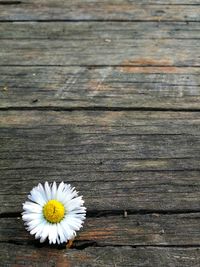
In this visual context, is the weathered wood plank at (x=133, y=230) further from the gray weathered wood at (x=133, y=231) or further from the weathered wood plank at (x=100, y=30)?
the weathered wood plank at (x=100, y=30)

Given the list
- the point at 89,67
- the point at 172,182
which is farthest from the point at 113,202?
the point at 89,67

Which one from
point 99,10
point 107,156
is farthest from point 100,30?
point 107,156

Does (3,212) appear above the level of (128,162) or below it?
below

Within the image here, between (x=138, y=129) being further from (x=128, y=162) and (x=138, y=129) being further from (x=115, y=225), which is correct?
(x=115, y=225)

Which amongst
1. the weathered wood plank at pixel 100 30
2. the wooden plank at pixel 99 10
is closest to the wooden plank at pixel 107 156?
the weathered wood plank at pixel 100 30

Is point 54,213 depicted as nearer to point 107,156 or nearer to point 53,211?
point 53,211
